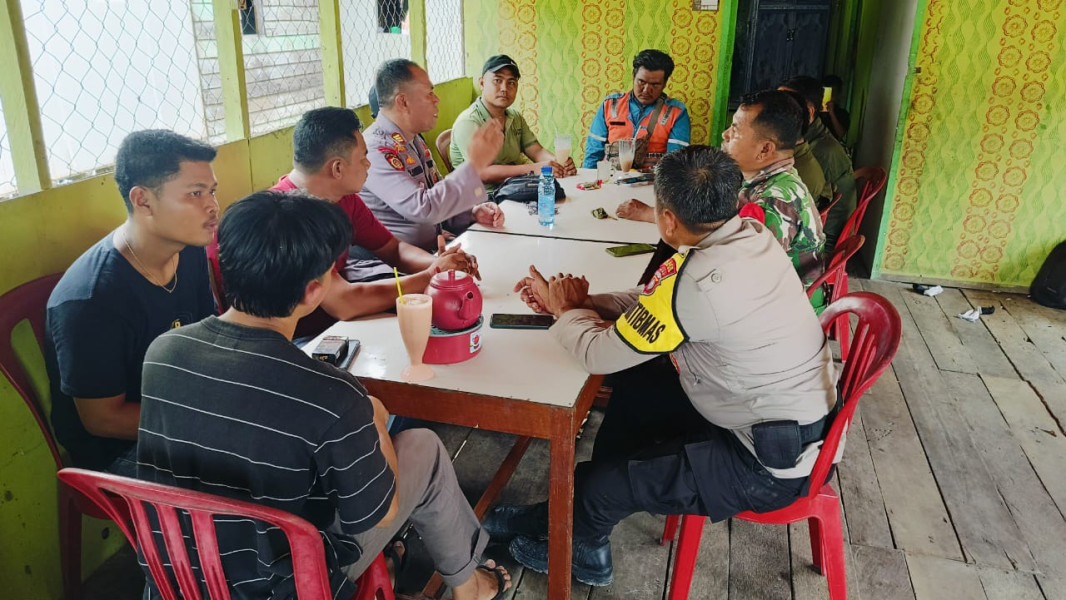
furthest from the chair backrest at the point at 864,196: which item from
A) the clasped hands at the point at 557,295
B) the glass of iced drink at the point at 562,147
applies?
the clasped hands at the point at 557,295

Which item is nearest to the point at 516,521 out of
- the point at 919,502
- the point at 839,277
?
the point at 919,502

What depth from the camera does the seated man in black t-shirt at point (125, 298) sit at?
1.50 meters

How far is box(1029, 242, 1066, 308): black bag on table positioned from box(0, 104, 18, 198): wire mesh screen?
15.3ft

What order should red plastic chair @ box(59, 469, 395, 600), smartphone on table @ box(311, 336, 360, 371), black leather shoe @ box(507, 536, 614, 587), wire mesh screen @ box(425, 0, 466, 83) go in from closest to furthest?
red plastic chair @ box(59, 469, 395, 600), smartphone on table @ box(311, 336, 360, 371), black leather shoe @ box(507, 536, 614, 587), wire mesh screen @ box(425, 0, 466, 83)

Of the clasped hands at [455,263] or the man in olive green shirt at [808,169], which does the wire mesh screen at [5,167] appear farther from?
the man in olive green shirt at [808,169]

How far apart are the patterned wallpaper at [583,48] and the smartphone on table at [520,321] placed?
352 cm

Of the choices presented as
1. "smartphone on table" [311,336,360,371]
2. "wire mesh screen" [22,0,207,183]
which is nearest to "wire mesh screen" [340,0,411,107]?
"wire mesh screen" [22,0,207,183]

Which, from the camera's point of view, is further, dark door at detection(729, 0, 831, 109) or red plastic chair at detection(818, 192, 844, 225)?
dark door at detection(729, 0, 831, 109)

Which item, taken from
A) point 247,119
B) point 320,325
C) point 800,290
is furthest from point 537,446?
point 247,119

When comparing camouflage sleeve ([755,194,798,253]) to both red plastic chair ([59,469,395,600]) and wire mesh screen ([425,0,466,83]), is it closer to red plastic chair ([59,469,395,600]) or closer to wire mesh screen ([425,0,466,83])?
red plastic chair ([59,469,395,600])

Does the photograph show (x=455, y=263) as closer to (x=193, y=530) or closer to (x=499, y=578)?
(x=499, y=578)

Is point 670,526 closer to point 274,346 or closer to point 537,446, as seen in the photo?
point 537,446

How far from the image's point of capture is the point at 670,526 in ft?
6.84

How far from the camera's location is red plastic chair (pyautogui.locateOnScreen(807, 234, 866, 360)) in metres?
2.27
